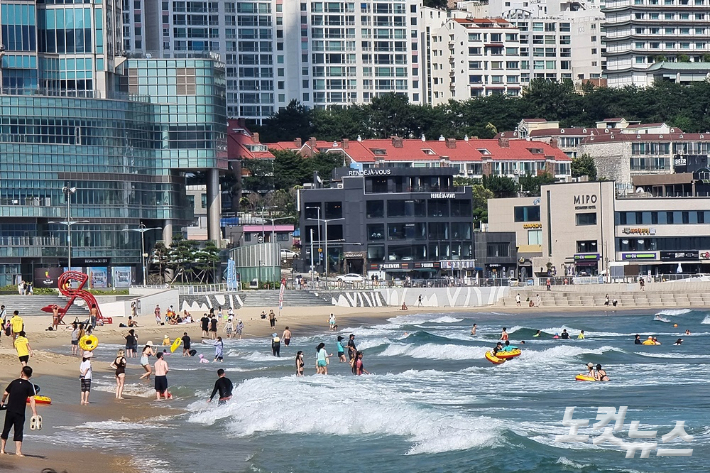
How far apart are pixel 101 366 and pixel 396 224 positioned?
68.6 meters

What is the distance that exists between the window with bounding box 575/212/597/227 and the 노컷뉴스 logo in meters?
83.7

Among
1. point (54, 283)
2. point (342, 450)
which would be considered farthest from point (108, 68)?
point (342, 450)

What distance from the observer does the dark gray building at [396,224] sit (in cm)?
11869

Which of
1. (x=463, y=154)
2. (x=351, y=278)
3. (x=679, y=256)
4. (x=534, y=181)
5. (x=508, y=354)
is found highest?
(x=463, y=154)

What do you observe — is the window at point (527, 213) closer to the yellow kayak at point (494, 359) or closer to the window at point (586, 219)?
the window at point (586, 219)

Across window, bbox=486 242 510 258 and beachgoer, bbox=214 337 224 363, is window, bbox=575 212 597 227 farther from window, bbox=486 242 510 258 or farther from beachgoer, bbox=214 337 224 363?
beachgoer, bbox=214 337 224 363

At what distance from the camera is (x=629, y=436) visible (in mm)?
33281

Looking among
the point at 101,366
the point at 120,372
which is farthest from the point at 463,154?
the point at 120,372

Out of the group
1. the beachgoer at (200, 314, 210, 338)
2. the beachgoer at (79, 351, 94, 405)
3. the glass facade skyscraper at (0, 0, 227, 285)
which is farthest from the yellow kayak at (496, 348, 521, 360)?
the glass facade skyscraper at (0, 0, 227, 285)

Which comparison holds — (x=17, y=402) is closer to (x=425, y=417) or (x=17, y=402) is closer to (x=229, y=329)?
→ (x=425, y=417)

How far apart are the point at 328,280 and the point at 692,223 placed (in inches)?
1376

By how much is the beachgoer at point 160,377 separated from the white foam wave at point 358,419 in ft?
6.29

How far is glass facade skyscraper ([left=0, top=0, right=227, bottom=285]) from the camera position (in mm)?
110750

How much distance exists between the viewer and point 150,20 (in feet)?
643
